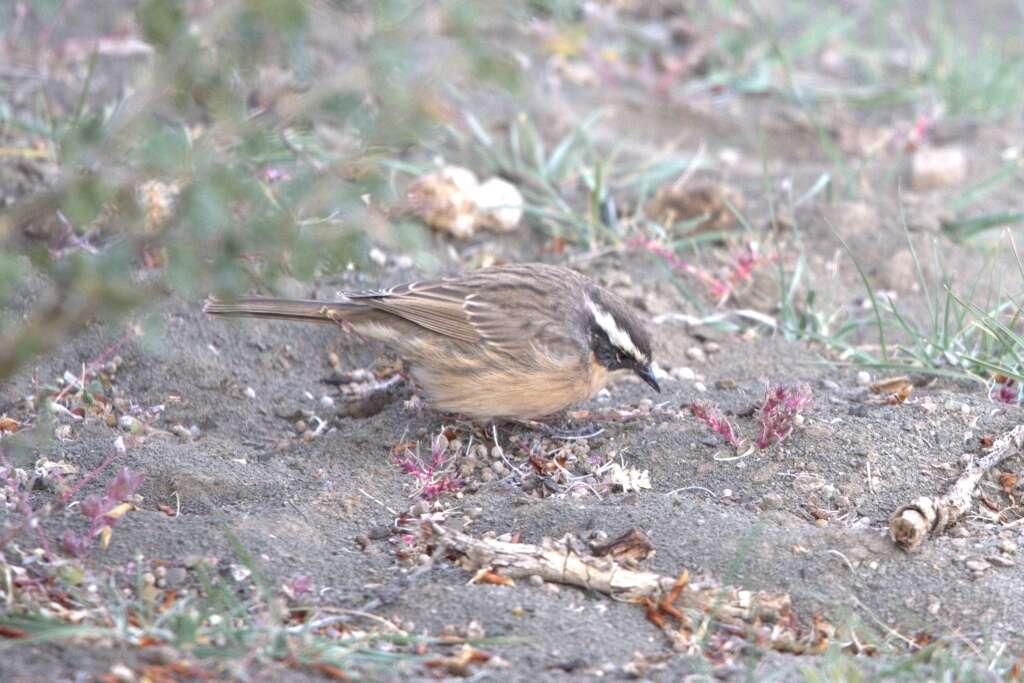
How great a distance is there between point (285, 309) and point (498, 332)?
1.04 meters

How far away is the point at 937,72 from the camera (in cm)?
1046

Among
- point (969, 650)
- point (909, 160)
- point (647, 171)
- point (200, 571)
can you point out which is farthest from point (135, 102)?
point (909, 160)

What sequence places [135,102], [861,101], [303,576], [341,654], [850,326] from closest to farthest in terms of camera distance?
[341,654] < [135,102] < [303,576] < [850,326] < [861,101]

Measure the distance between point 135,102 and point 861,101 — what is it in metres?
7.20

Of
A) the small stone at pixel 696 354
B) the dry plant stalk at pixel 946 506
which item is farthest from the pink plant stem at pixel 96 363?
the dry plant stalk at pixel 946 506

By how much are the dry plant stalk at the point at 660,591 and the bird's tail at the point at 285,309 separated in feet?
6.04

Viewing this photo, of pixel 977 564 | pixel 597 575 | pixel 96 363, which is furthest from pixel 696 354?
pixel 96 363

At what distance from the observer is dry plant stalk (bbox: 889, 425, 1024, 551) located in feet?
16.5

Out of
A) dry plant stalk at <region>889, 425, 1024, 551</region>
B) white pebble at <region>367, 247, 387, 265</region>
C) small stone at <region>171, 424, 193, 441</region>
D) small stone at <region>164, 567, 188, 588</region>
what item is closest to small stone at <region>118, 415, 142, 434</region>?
small stone at <region>171, 424, 193, 441</region>

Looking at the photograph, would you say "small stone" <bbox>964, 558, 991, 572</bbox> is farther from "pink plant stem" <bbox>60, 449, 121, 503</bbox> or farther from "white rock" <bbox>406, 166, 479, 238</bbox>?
"white rock" <bbox>406, 166, 479, 238</bbox>

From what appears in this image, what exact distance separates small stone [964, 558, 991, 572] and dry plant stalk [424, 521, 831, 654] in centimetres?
70

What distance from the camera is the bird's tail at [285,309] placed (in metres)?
6.51

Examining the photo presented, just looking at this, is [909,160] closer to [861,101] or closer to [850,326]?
[861,101]

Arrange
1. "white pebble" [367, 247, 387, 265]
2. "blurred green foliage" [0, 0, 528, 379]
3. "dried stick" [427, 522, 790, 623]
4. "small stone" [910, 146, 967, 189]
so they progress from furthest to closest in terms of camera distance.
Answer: "small stone" [910, 146, 967, 189]
"white pebble" [367, 247, 387, 265]
"dried stick" [427, 522, 790, 623]
"blurred green foliage" [0, 0, 528, 379]
